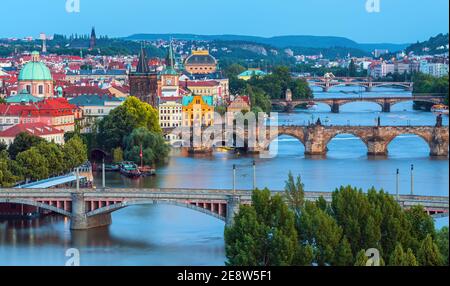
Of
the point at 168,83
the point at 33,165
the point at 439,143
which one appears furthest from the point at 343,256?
the point at 168,83

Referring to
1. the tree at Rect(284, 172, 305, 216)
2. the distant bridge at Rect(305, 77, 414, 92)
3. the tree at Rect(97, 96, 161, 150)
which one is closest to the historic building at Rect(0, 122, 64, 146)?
the tree at Rect(97, 96, 161, 150)

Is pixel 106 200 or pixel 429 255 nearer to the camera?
pixel 429 255

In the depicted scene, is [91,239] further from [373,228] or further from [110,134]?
[110,134]

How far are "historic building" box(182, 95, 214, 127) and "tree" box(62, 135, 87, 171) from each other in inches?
276

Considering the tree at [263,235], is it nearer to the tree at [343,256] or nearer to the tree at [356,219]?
the tree at [343,256]

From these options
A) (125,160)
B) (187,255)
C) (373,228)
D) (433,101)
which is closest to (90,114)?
(125,160)

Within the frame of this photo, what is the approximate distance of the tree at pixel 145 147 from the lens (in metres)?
20.9

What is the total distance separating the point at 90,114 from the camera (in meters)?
26.4

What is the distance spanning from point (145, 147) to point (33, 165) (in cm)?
449

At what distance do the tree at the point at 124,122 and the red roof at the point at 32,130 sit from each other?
0.71 metres

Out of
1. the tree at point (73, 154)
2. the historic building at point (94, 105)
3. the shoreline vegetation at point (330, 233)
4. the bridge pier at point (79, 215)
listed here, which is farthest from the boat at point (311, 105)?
the shoreline vegetation at point (330, 233)

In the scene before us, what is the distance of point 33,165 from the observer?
1700cm

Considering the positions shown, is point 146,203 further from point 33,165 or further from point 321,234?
point 321,234

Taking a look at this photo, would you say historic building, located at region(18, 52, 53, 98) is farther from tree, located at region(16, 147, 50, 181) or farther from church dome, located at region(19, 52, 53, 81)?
tree, located at region(16, 147, 50, 181)
